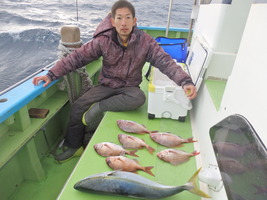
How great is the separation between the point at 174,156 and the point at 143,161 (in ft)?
0.88

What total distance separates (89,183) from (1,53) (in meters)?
6.48

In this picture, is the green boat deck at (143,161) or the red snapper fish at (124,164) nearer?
the green boat deck at (143,161)

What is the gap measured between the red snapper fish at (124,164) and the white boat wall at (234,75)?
0.50m

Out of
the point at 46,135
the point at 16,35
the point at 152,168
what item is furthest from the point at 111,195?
the point at 16,35

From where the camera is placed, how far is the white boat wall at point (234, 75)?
1032 mm

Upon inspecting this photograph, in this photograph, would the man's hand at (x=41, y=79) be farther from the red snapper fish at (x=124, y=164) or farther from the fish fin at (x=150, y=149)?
the fish fin at (x=150, y=149)

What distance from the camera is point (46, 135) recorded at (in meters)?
2.61

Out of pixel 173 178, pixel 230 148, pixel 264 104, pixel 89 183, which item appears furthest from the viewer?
pixel 173 178

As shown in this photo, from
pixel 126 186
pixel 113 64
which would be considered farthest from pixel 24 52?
pixel 126 186

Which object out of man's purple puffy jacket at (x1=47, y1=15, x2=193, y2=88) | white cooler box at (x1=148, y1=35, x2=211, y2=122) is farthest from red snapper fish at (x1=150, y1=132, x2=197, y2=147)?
man's purple puffy jacket at (x1=47, y1=15, x2=193, y2=88)

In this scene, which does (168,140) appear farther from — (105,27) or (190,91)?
(105,27)

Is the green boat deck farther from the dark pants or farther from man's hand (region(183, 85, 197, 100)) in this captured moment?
man's hand (region(183, 85, 197, 100))

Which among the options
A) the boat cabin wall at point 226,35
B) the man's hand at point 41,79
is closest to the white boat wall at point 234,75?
the boat cabin wall at point 226,35

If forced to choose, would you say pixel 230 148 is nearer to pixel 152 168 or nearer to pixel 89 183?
pixel 152 168
